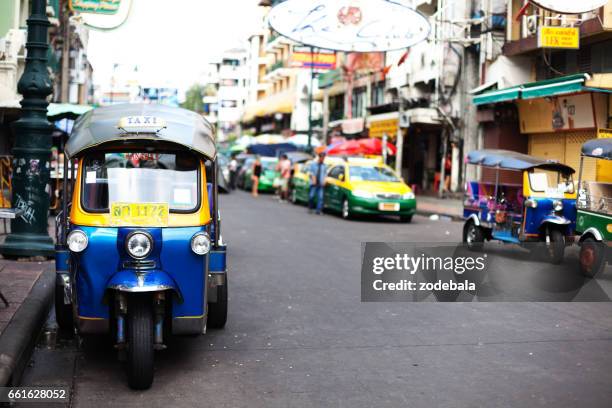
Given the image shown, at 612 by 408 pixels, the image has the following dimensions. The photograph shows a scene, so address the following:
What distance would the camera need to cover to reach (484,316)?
905cm

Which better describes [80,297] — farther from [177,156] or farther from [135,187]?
[177,156]

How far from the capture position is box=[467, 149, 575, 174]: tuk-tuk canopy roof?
1441 centimetres

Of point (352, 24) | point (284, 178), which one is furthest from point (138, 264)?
point (284, 178)

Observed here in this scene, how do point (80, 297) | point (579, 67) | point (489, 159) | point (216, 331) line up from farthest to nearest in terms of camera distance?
point (579, 67) < point (489, 159) < point (216, 331) < point (80, 297)

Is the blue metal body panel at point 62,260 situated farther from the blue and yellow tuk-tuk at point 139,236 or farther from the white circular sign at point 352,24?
the white circular sign at point 352,24

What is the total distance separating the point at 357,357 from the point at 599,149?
6.54 metres

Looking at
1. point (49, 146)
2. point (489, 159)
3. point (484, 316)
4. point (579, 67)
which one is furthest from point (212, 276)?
point (579, 67)

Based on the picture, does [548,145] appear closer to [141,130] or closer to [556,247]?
[556,247]

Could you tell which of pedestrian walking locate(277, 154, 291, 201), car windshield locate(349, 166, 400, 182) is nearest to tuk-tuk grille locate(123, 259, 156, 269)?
car windshield locate(349, 166, 400, 182)

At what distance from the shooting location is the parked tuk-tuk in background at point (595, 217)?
38.4 feet

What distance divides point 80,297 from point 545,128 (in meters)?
24.1

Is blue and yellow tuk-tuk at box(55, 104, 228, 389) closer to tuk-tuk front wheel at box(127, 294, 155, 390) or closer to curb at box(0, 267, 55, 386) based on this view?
tuk-tuk front wheel at box(127, 294, 155, 390)

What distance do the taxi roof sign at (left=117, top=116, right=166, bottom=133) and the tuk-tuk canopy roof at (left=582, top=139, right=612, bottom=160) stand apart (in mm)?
7273

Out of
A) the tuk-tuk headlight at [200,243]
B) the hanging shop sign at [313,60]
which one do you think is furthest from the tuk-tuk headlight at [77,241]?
the hanging shop sign at [313,60]
